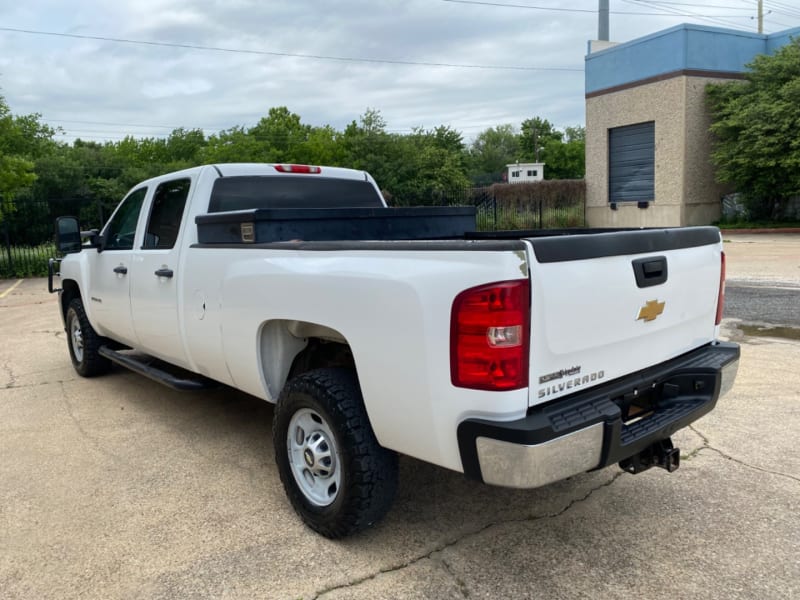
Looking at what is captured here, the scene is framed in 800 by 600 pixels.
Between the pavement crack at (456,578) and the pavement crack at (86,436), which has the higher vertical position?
the pavement crack at (86,436)

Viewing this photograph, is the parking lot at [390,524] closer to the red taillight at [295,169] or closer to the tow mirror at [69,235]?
the tow mirror at [69,235]

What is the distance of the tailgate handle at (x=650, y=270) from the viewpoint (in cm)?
296

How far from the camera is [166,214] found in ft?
16.3

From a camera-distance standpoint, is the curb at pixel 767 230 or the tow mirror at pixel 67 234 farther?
the curb at pixel 767 230

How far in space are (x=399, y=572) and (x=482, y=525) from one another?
610 millimetres

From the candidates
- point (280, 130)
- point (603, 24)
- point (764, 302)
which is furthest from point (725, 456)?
point (280, 130)

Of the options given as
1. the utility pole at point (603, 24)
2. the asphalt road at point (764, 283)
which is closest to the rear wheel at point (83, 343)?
the asphalt road at point (764, 283)

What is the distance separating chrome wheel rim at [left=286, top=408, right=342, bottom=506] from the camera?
3293mm

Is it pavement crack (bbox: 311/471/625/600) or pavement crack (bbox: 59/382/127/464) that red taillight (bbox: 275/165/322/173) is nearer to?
pavement crack (bbox: 59/382/127/464)

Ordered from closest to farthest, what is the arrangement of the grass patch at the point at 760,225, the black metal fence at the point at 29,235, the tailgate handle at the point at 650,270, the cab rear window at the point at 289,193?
the tailgate handle at the point at 650,270, the cab rear window at the point at 289,193, the black metal fence at the point at 29,235, the grass patch at the point at 760,225

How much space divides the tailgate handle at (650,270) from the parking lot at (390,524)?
4.17ft

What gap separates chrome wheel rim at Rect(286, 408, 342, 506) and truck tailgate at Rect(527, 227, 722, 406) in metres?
1.15

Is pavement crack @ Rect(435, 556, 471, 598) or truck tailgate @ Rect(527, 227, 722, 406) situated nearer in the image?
truck tailgate @ Rect(527, 227, 722, 406)

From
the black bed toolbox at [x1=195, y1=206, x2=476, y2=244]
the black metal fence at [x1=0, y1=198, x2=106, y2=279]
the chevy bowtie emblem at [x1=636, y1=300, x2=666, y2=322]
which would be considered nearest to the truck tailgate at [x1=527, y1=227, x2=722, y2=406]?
the chevy bowtie emblem at [x1=636, y1=300, x2=666, y2=322]
